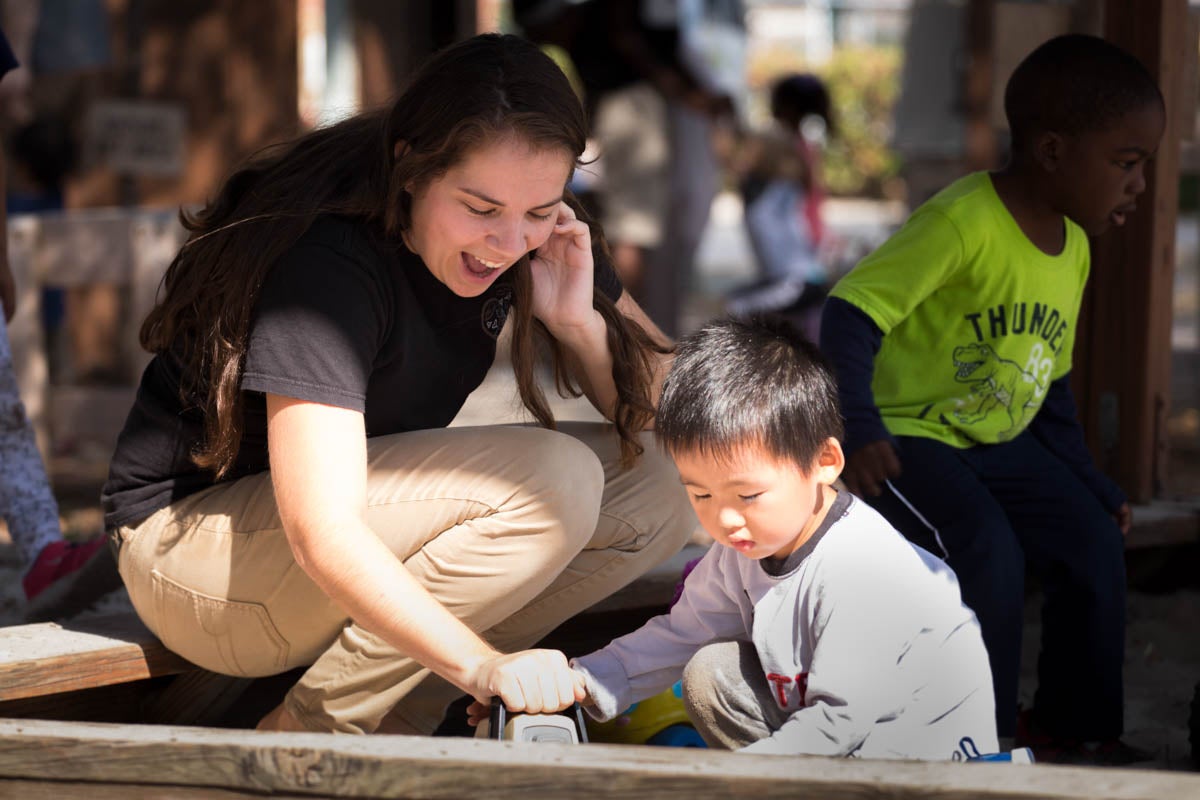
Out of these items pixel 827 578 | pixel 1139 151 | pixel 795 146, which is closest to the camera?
pixel 827 578

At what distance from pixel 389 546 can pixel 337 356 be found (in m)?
0.34

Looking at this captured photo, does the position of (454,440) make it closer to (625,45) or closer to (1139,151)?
(1139,151)

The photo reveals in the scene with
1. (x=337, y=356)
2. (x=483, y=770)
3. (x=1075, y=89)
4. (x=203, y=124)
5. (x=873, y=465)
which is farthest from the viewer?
(x=203, y=124)

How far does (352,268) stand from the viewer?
1.97 metres

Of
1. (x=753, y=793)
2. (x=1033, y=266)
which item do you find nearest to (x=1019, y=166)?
(x=1033, y=266)

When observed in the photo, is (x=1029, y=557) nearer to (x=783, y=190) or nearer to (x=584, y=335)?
(x=584, y=335)

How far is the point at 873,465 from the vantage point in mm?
2352

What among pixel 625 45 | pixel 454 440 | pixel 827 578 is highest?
pixel 625 45

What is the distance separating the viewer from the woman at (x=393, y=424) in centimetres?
186

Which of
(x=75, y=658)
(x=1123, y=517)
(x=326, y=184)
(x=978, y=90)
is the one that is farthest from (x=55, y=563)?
(x=978, y=90)

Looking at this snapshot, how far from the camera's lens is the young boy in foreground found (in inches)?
71.9

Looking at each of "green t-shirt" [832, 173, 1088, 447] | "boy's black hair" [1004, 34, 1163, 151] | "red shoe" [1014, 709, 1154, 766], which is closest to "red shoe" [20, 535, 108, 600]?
"green t-shirt" [832, 173, 1088, 447]

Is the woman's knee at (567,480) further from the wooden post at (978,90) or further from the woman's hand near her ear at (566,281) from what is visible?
the wooden post at (978,90)

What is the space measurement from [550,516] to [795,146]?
5.71 m
